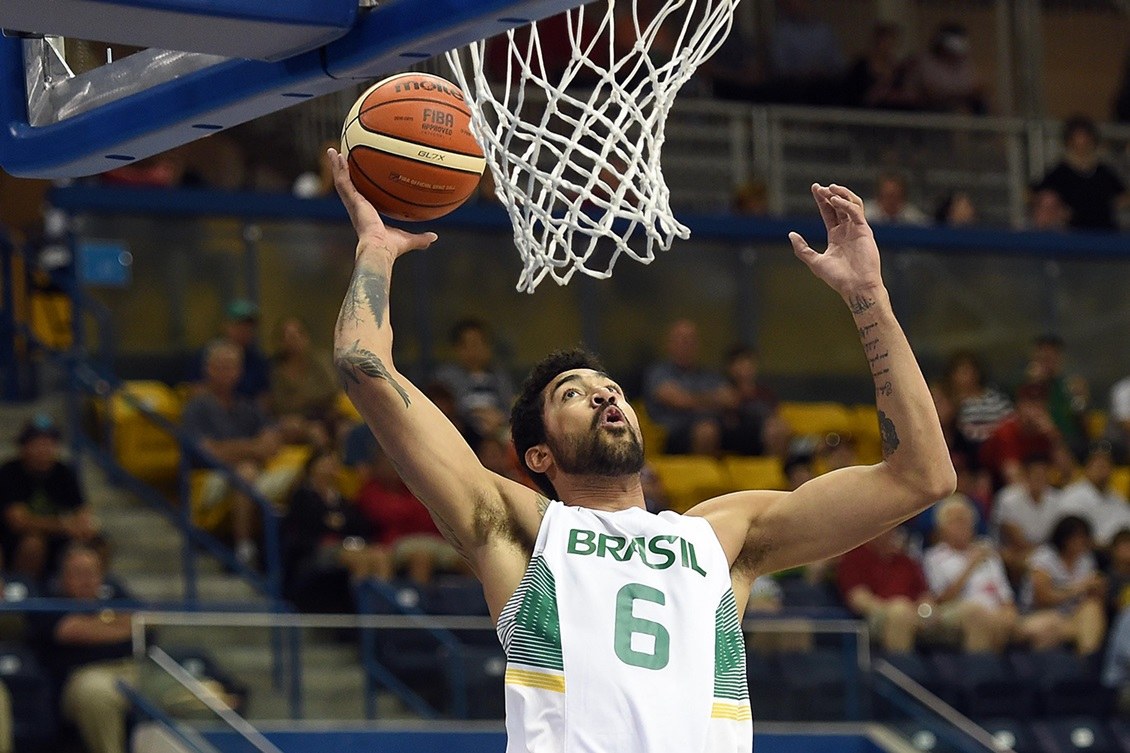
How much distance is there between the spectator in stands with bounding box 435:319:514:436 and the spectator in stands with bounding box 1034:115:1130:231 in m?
4.72

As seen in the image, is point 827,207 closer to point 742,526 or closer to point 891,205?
point 742,526

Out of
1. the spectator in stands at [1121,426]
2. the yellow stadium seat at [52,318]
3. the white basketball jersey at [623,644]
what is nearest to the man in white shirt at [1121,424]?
the spectator in stands at [1121,426]

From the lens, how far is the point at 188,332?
38.8 feet

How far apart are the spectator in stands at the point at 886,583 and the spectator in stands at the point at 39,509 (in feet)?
12.6

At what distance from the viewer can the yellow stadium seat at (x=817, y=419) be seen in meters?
12.8

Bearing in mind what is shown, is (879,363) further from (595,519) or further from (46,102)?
(46,102)

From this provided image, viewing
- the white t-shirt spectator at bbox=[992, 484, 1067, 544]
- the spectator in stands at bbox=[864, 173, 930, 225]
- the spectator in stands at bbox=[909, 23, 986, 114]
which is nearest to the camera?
the white t-shirt spectator at bbox=[992, 484, 1067, 544]

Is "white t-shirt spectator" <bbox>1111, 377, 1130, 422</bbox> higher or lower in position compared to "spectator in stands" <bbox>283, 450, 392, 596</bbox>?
higher

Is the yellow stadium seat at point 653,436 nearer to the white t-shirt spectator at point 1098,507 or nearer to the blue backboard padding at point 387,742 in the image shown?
the white t-shirt spectator at point 1098,507

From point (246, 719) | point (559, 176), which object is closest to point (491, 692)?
point (246, 719)

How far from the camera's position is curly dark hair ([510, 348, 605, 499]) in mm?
4191

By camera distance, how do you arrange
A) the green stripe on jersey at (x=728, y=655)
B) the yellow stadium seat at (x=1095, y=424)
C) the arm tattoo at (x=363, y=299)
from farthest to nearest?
the yellow stadium seat at (x=1095, y=424) < the arm tattoo at (x=363, y=299) < the green stripe on jersey at (x=728, y=655)

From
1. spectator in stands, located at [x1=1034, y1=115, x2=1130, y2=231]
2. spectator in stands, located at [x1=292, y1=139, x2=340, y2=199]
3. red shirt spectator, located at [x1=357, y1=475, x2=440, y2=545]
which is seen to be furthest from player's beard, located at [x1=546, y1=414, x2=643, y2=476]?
spectator in stands, located at [x1=1034, y1=115, x2=1130, y2=231]

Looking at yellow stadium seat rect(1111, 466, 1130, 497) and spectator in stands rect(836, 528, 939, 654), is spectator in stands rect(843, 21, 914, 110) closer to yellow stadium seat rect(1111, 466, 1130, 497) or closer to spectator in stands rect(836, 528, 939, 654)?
yellow stadium seat rect(1111, 466, 1130, 497)
